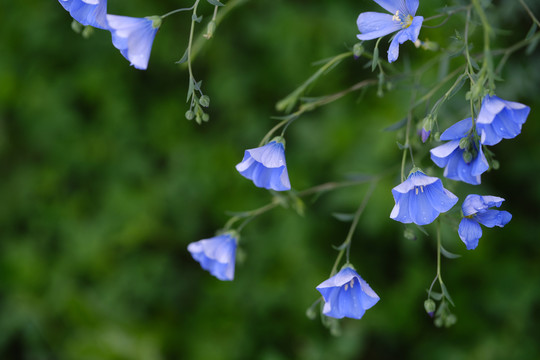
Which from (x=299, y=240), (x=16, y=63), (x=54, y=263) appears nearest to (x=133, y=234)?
(x=54, y=263)

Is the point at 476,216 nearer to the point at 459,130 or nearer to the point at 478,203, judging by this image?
the point at 478,203

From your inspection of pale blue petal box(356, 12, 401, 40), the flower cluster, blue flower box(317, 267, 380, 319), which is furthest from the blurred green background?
the flower cluster

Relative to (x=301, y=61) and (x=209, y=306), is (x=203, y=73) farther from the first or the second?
(x=209, y=306)

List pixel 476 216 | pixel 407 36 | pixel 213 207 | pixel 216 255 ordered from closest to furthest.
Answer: pixel 407 36 → pixel 476 216 → pixel 216 255 → pixel 213 207

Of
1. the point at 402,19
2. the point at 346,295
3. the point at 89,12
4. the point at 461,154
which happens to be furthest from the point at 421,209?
the point at 89,12

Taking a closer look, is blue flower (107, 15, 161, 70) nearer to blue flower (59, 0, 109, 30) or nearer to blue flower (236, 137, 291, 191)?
blue flower (59, 0, 109, 30)

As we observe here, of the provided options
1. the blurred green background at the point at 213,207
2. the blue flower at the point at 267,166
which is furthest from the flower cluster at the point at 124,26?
the blurred green background at the point at 213,207
